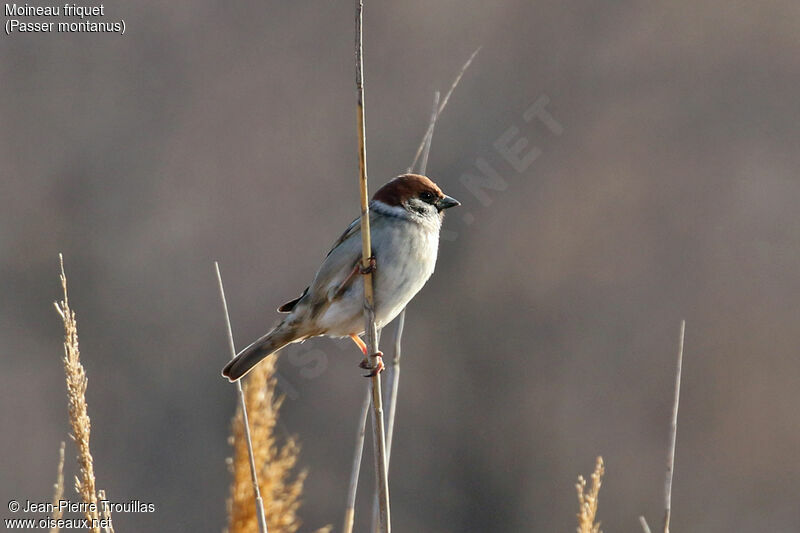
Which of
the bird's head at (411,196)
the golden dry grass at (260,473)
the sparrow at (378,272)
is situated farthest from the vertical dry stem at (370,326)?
the bird's head at (411,196)

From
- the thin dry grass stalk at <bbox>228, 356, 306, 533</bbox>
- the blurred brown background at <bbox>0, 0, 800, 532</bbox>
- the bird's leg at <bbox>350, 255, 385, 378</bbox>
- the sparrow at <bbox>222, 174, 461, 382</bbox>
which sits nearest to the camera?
the thin dry grass stalk at <bbox>228, 356, 306, 533</bbox>

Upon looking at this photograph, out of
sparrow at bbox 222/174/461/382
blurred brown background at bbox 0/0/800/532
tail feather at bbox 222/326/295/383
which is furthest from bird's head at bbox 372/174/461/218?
blurred brown background at bbox 0/0/800/532

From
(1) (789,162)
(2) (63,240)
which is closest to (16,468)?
(2) (63,240)

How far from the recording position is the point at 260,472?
2389 millimetres

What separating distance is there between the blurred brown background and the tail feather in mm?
4191

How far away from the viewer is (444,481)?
308 inches

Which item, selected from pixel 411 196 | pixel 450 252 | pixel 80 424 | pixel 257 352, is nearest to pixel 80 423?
pixel 80 424

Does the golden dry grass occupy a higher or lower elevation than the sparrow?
lower

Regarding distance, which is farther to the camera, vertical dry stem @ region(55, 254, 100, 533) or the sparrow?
the sparrow

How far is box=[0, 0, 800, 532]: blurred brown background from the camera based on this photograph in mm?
7777

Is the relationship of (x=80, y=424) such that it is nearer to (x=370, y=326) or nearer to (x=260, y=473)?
(x=260, y=473)

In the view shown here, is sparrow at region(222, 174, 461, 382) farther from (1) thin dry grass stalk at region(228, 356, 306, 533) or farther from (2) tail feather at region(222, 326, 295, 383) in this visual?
(1) thin dry grass stalk at region(228, 356, 306, 533)

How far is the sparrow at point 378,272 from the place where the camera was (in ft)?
9.70

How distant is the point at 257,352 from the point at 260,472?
0.82 meters
